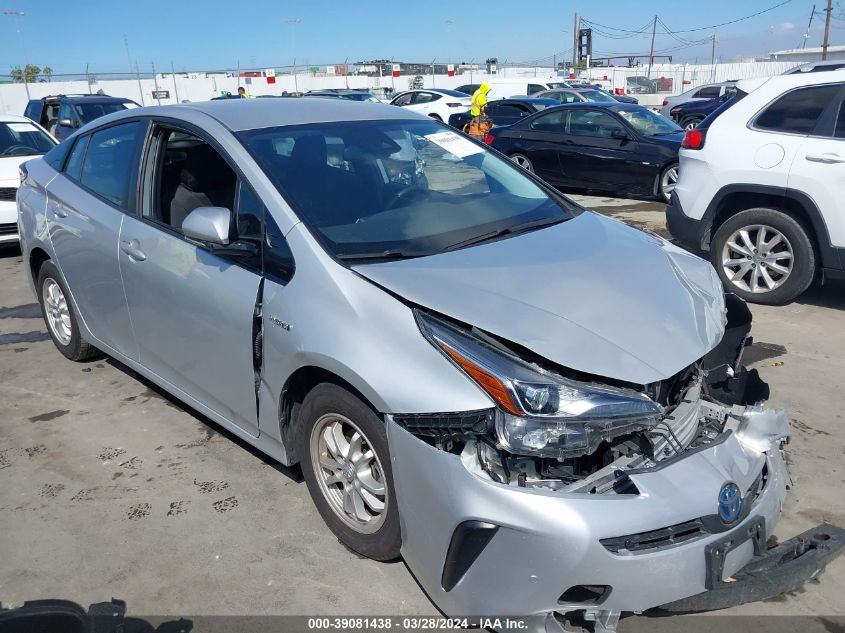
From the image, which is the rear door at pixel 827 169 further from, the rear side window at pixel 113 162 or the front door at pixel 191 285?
the rear side window at pixel 113 162

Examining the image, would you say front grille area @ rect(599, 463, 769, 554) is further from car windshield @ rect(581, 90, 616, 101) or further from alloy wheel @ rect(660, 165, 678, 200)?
car windshield @ rect(581, 90, 616, 101)

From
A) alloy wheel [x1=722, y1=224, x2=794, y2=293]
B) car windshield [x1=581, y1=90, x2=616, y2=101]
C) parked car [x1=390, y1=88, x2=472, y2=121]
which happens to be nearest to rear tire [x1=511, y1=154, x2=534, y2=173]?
alloy wheel [x1=722, y1=224, x2=794, y2=293]

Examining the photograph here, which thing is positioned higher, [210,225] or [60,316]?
[210,225]

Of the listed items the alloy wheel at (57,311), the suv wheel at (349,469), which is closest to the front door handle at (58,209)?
the alloy wheel at (57,311)

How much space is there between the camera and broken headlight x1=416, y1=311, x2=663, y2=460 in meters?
2.25

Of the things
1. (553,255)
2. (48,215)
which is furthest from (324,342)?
(48,215)

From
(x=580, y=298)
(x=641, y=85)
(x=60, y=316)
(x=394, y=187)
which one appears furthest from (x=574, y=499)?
(x=641, y=85)

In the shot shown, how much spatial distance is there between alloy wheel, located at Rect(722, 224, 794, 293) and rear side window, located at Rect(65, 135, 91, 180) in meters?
4.93

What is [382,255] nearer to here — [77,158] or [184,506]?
Result: [184,506]

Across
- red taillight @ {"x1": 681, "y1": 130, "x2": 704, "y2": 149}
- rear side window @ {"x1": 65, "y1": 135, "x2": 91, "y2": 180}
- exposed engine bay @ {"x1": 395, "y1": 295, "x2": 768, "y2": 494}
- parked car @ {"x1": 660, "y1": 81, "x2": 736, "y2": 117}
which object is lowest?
exposed engine bay @ {"x1": 395, "y1": 295, "x2": 768, "y2": 494}

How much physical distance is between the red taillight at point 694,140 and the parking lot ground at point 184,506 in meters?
1.97

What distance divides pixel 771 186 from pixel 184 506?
193 inches

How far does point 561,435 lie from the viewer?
7.44 feet

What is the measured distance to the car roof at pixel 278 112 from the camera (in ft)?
11.5
